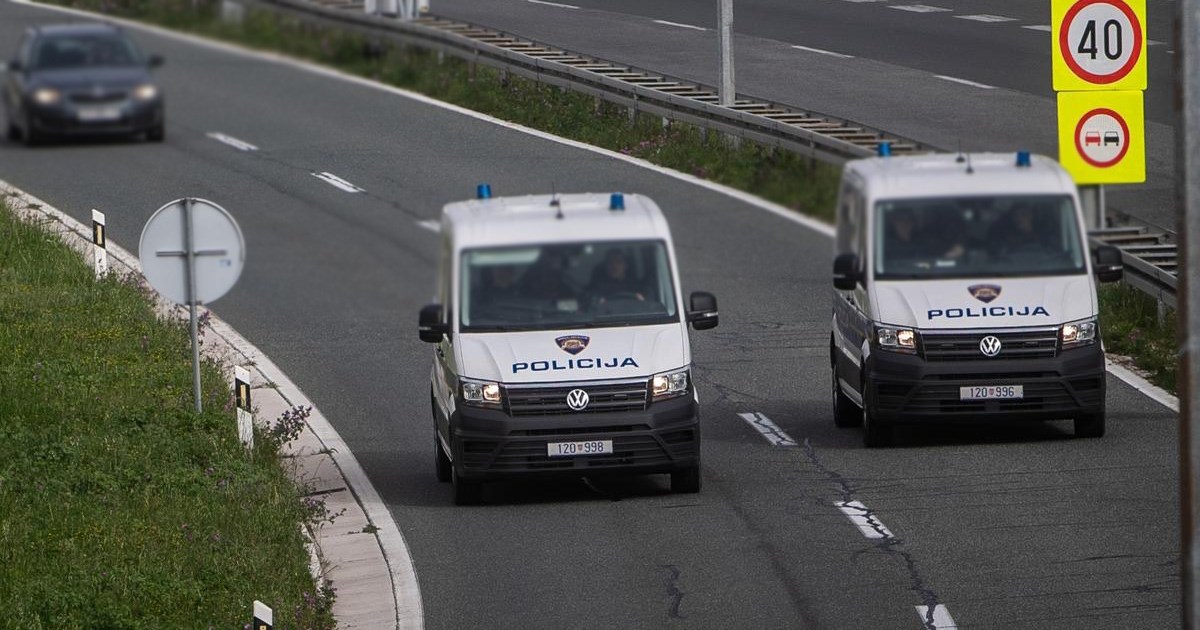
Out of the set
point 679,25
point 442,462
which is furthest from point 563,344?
point 679,25

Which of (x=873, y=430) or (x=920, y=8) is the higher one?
(x=920, y=8)

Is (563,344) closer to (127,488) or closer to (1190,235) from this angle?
(127,488)

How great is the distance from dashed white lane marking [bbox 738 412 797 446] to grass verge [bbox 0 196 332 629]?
4.21m

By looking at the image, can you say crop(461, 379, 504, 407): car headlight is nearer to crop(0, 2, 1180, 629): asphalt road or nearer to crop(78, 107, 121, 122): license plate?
crop(0, 2, 1180, 629): asphalt road

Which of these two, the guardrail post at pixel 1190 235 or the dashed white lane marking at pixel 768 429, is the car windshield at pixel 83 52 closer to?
the dashed white lane marking at pixel 768 429

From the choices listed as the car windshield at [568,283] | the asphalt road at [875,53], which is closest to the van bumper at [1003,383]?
the car windshield at [568,283]

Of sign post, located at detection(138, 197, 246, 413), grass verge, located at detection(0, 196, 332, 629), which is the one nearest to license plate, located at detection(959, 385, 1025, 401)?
grass verge, located at detection(0, 196, 332, 629)

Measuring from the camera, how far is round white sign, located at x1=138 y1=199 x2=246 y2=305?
17422 millimetres

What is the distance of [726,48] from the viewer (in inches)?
1077

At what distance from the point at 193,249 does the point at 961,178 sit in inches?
253

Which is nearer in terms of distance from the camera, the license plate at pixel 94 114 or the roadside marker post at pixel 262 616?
the roadside marker post at pixel 262 616

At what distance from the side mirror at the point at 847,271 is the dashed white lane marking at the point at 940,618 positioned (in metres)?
5.62

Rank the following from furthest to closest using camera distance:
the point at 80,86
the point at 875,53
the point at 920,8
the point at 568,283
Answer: the point at 80,86, the point at 920,8, the point at 875,53, the point at 568,283

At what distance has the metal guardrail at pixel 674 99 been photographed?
21.7m
